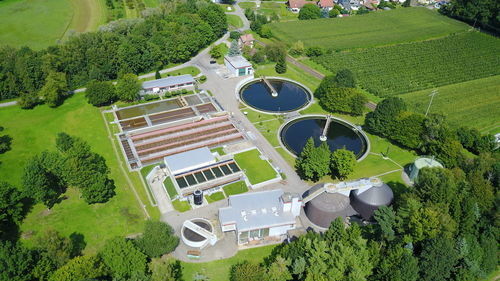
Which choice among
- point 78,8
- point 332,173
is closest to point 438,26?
point 332,173

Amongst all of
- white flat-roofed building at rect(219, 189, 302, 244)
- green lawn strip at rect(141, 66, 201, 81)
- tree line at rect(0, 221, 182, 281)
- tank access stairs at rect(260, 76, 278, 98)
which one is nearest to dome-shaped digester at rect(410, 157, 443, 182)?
white flat-roofed building at rect(219, 189, 302, 244)

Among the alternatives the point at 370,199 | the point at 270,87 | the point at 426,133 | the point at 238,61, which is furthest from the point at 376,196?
the point at 238,61

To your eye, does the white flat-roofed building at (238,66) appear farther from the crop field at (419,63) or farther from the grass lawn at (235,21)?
the grass lawn at (235,21)

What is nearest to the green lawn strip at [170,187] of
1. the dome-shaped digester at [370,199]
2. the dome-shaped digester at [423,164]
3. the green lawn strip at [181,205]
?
the green lawn strip at [181,205]

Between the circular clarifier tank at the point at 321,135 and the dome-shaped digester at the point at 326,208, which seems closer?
the dome-shaped digester at the point at 326,208

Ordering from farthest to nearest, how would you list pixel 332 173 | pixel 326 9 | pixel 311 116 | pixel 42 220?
pixel 326 9
pixel 311 116
pixel 332 173
pixel 42 220

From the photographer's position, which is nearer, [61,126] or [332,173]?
[332,173]

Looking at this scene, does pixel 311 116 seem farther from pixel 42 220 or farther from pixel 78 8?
pixel 78 8
